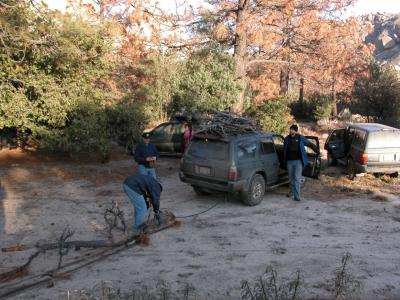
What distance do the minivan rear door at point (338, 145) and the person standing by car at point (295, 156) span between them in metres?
4.26

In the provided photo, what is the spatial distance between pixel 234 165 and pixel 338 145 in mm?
6310

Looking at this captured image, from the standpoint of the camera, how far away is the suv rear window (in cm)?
924

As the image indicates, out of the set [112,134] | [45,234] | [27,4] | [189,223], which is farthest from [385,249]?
[27,4]

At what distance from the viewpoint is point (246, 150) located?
9477 millimetres

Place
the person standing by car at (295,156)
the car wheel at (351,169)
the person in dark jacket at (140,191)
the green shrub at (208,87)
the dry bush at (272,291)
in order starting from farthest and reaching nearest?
1. the green shrub at (208,87)
2. the car wheel at (351,169)
3. the person standing by car at (295,156)
4. the person in dark jacket at (140,191)
5. the dry bush at (272,291)

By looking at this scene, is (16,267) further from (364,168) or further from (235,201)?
(364,168)

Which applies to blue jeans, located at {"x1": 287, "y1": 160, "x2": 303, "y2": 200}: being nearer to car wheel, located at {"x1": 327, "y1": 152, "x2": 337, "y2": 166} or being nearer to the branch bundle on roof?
the branch bundle on roof

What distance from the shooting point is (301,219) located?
860 centimetres

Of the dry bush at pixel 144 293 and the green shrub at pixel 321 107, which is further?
the green shrub at pixel 321 107

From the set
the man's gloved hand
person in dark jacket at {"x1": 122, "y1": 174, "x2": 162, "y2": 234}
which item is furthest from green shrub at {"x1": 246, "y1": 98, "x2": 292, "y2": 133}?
person in dark jacket at {"x1": 122, "y1": 174, "x2": 162, "y2": 234}

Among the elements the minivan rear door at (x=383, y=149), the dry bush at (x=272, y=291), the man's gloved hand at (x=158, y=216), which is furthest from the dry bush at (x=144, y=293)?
the minivan rear door at (x=383, y=149)

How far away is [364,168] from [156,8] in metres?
10.6

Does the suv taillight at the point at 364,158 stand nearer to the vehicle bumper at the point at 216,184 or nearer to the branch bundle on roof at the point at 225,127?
the branch bundle on roof at the point at 225,127

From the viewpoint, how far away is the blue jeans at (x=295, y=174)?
9.91 meters
